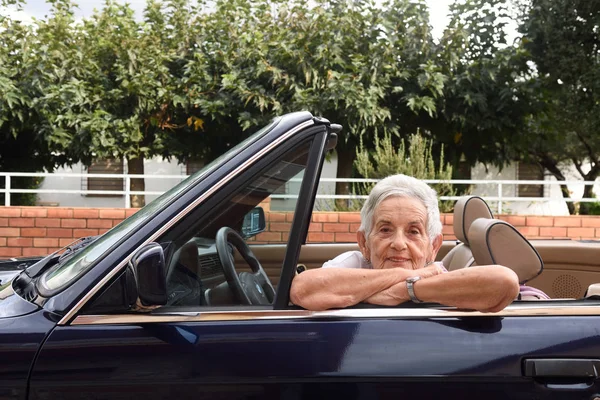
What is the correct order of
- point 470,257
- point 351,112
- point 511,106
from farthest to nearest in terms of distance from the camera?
1. point 511,106
2. point 351,112
3. point 470,257

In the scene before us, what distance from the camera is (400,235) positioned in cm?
215

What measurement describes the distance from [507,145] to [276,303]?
47.6 feet

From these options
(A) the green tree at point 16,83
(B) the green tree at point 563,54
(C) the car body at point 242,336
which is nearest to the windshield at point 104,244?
(C) the car body at point 242,336

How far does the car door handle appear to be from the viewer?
1631 millimetres

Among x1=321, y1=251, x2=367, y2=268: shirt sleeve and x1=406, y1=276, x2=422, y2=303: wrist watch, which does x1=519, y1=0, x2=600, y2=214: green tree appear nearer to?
x1=321, y1=251, x2=367, y2=268: shirt sleeve

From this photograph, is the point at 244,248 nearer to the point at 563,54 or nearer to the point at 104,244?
the point at 104,244

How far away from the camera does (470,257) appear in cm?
275

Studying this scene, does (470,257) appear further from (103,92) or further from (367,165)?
(103,92)

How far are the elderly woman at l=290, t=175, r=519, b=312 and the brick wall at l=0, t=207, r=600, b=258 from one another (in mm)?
6220

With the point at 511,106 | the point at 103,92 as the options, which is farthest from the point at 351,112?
the point at 103,92

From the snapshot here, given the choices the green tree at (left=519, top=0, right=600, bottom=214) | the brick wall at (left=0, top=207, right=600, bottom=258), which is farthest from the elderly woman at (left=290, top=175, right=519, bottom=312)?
the green tree at (left=519, top=0, right=600, bottom=214)

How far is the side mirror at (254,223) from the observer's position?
6.47 ft

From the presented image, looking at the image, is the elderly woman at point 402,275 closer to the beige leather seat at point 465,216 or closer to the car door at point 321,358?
the car door at point 321,358

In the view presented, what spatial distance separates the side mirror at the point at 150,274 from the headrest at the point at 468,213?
5.18ft
